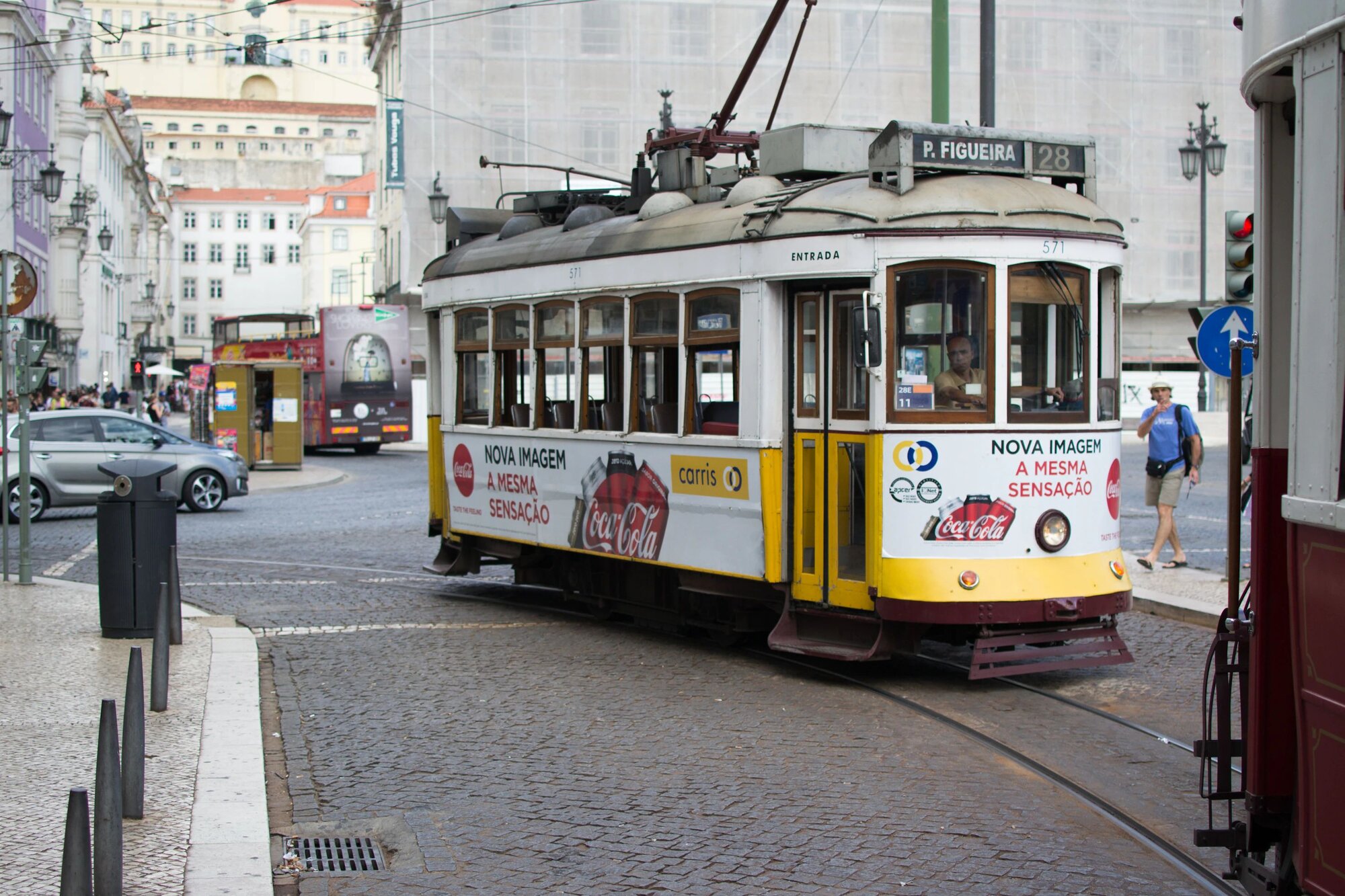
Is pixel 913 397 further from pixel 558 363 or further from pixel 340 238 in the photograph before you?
pixel 340 238

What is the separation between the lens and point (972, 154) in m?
9.66

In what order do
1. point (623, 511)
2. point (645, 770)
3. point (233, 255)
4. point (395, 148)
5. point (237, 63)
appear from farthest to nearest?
point (237, 63) < point (233, 255) < point (395, 148) < point (623, 511) < point (645, 770)

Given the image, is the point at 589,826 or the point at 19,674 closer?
the point at 589,826

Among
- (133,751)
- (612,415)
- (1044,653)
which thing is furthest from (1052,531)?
(133,751)

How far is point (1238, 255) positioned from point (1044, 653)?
2.59 metres

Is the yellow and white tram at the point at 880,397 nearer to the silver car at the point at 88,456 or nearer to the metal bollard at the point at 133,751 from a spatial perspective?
the metal bollard at the point at 133,751

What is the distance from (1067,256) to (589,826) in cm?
473

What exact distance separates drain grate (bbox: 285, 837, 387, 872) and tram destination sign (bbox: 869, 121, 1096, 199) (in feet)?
16.5

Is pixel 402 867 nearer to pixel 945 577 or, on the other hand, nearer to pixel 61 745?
pixel 61 745

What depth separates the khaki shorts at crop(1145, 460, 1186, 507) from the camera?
14.7 metres

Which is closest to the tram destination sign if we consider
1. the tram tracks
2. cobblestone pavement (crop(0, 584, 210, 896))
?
the tram tracks

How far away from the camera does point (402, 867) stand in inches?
239

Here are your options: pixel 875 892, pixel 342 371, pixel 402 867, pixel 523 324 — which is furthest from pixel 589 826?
pixel 342 371

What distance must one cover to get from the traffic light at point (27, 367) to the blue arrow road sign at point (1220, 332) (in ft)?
31.4
